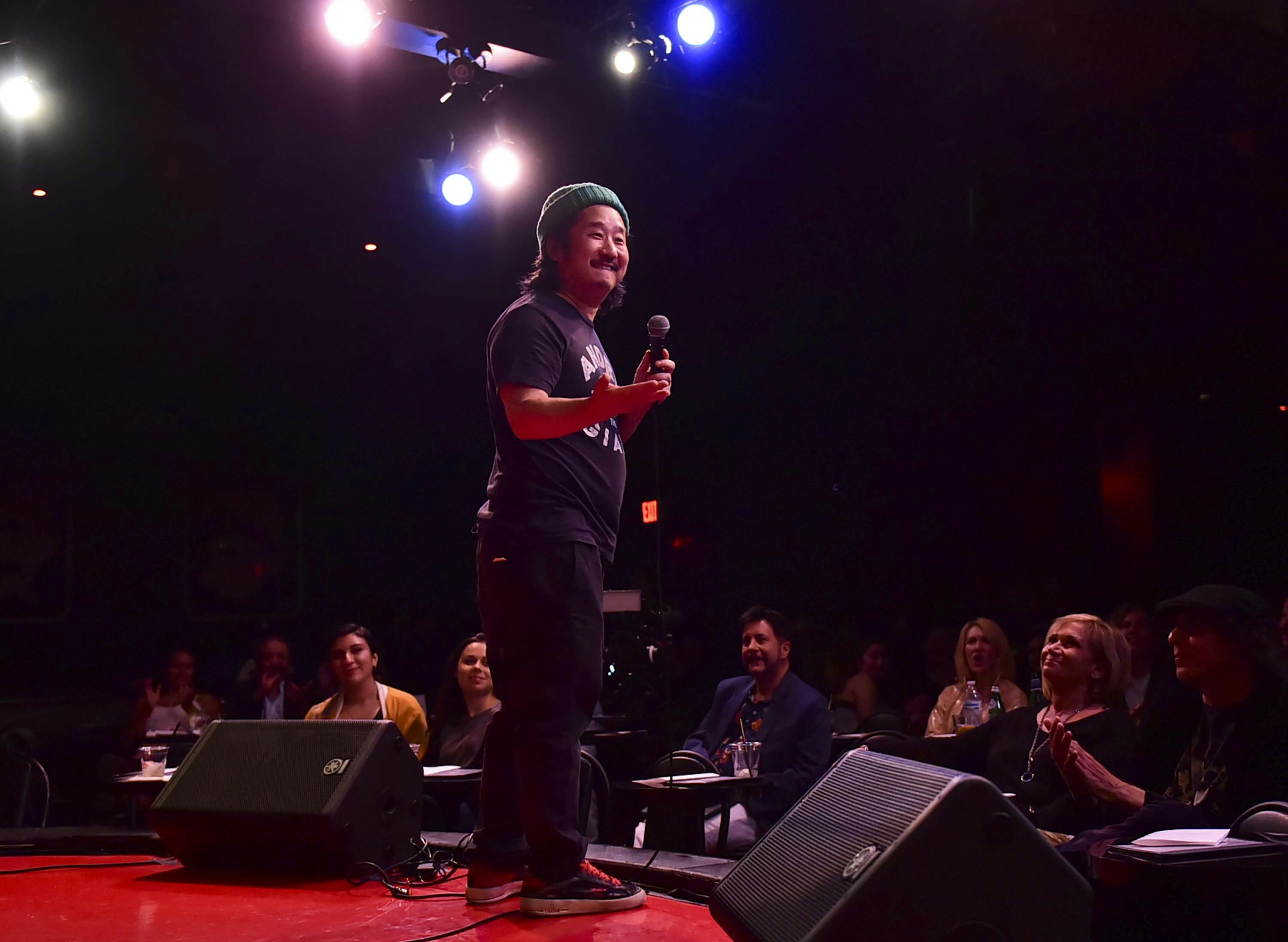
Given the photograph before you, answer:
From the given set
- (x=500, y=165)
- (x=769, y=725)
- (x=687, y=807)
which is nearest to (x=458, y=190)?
(x=500, y=165)

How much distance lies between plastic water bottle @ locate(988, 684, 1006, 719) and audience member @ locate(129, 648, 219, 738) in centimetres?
386

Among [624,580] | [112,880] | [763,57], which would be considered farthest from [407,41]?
[624,580]

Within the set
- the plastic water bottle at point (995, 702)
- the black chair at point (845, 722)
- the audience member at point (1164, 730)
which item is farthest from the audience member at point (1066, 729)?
the black chair at point (845, 722)

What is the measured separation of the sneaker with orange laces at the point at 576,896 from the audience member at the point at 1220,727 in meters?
0.93

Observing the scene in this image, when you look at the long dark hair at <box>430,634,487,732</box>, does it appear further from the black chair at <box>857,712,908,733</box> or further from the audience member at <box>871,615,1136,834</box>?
the audience member at <box>871,615,1136,834</box>

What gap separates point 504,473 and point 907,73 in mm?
3907

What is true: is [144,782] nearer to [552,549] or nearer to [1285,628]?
[552,549]

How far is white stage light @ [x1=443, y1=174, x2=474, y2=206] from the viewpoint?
5.80 meters

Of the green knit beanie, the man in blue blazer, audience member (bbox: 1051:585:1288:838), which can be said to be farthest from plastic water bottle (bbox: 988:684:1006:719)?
the green knit beanie

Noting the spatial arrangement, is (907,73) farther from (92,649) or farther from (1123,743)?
(92,649)

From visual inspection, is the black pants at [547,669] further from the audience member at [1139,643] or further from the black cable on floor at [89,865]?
the audience member at [1139,643]

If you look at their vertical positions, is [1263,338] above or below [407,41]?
below

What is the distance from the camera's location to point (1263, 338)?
20.2 feet

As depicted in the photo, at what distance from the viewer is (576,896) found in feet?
6.16
